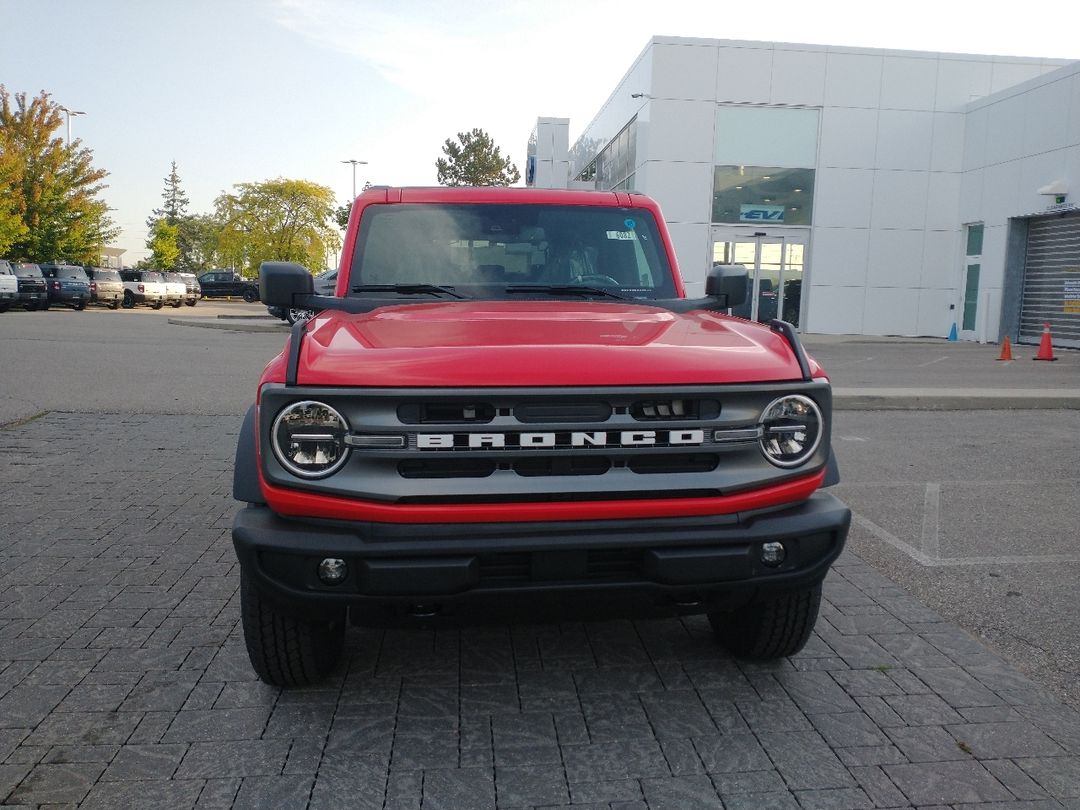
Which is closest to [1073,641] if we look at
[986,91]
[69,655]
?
[69,655]

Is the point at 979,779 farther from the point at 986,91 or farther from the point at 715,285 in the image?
the point at 986,91

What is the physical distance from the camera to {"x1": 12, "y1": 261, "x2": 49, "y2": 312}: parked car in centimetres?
3275

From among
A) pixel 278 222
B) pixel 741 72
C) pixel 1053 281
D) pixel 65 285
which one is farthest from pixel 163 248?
pixel 1053 281

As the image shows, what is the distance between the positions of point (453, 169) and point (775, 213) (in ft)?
188

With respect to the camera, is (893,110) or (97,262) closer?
(893,110)

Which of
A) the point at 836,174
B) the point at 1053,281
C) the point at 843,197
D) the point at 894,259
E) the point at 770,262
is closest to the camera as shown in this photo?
the point at 1053,281

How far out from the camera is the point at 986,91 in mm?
26656

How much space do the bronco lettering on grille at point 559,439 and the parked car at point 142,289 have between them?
43.4m

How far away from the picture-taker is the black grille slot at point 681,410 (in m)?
2.93

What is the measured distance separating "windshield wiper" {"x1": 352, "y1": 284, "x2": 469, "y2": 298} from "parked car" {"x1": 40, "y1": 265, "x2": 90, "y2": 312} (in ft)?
118

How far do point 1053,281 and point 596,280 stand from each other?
74.3ft

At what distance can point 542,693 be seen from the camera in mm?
3443

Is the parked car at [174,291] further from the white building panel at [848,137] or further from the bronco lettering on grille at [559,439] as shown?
the bronco lettering on grille at [559,439]

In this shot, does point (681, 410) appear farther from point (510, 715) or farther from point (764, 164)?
point (764, 164)
